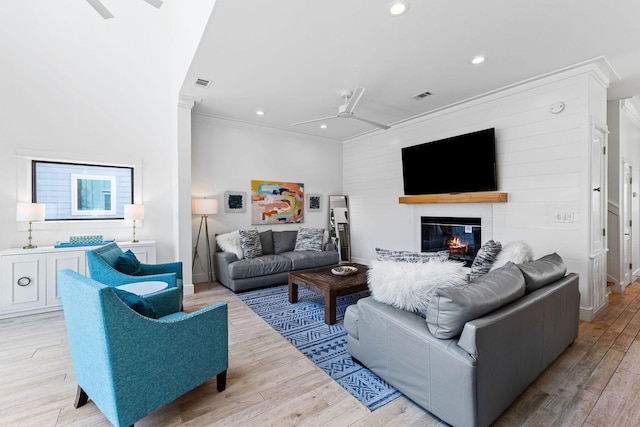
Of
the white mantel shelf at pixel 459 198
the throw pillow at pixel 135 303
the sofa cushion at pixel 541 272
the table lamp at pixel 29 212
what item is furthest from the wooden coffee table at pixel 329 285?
the table lamp at pixel 29 212

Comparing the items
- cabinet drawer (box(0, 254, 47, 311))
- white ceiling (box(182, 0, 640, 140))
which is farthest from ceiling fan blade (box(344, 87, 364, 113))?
cabinet drawer (box(0, 254, 47, 311))

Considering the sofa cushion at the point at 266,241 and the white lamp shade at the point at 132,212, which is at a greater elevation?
the white lamp shade at the point at 132,212

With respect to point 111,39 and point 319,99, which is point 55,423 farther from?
point 111,39

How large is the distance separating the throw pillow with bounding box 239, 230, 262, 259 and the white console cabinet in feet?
6.81

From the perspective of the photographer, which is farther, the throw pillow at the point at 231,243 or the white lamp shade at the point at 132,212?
the throw pillow at the point at 231,243

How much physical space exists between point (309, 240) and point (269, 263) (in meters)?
1.09

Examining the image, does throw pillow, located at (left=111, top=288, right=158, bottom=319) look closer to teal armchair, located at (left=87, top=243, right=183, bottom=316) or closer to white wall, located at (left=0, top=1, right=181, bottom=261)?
teal armchair, located at (left=87, top=243, right=183, bottom=316)

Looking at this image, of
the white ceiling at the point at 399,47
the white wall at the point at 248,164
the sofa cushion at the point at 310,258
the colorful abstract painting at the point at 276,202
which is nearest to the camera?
A: the white ceiling at the point at 399,47

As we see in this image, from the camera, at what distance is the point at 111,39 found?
13.8 feet

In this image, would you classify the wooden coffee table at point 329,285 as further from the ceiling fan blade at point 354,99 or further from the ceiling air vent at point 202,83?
the ceiling air vent at point 202,83

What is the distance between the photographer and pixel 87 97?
13.4 ft

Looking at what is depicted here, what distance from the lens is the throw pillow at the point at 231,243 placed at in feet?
15.3

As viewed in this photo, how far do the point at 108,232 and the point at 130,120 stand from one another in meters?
1.72

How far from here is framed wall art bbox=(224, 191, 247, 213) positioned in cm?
532
